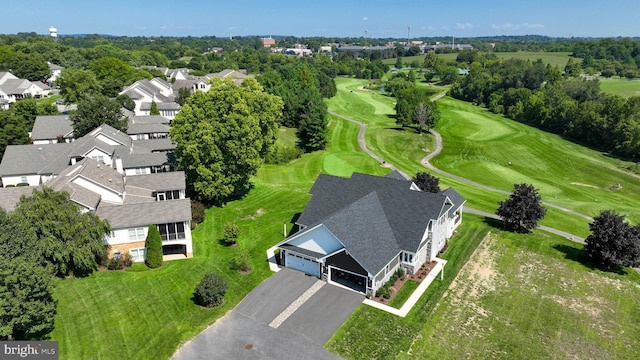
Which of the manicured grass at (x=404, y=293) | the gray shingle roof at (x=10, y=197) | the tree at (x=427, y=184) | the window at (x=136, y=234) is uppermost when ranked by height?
the gray shingle roof at (x=10, y=197)

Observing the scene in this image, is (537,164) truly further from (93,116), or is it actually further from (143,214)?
(93,116)

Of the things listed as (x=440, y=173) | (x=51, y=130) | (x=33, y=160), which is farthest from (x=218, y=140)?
(x=440, y=173)

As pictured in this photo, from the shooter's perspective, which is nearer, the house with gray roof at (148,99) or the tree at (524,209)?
the tree at (524,209)

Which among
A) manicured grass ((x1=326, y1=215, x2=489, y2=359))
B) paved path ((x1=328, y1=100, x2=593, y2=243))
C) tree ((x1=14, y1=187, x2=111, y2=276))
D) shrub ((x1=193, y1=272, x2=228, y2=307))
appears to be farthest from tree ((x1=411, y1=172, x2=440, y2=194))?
tree ((x1=14, y1=187, x2=111, y2=276))

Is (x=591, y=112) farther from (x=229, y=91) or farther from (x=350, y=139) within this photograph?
(x=229, y=91)

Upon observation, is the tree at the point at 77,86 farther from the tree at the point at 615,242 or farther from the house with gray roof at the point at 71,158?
the tree at the point at 615,242

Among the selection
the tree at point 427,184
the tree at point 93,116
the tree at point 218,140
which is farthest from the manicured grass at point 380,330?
the tree at point 93,116

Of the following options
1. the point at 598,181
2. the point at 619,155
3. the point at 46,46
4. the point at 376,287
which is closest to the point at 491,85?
the point at 619,155
